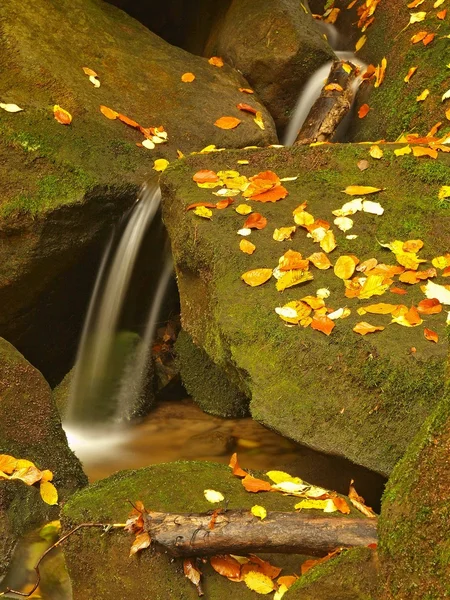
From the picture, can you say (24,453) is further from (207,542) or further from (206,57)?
(206,57)

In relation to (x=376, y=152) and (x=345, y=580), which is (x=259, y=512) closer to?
(x=345, y=580)

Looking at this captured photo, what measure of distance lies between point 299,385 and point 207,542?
0.92 metres

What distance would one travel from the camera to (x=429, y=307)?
12.3 feet

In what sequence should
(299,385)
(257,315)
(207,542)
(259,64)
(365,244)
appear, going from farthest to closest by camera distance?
(259,64)
(365,244)
(257,315)
(299,385)
(207,542)

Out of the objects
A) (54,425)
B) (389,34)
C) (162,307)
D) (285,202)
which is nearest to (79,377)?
(162,307)

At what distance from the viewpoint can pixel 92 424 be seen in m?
5.33

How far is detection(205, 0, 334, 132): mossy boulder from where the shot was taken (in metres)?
6.57

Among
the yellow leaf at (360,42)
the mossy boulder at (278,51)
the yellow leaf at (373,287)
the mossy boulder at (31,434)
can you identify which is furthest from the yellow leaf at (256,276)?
the yellow leaf at (360,42)

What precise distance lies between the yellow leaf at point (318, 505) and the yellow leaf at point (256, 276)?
119 centimetres

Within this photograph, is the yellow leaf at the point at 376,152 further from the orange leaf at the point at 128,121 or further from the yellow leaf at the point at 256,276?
the orange leaf at the point at 128,121

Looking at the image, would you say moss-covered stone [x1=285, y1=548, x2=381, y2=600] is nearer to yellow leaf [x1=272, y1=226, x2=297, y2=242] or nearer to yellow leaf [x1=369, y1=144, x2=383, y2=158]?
yellow leaf [x1=272, y1=226, x2=297, y2=242]

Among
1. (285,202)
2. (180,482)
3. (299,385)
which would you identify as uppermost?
(285,202)

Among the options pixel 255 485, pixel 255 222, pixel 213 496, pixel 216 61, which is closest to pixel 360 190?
pixel 255 222

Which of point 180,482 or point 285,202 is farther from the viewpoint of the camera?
point 285,202
